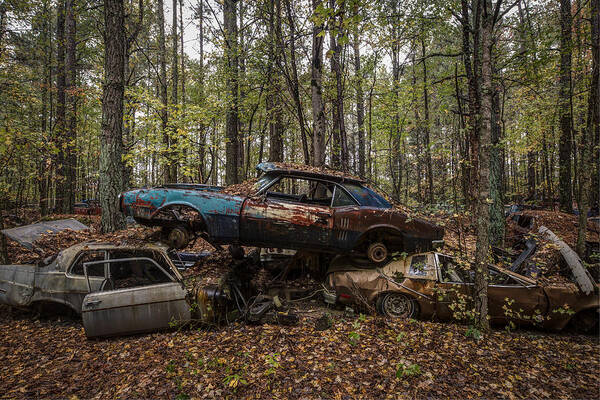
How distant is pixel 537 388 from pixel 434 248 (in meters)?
2.26

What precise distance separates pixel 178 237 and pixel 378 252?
10.9 feet

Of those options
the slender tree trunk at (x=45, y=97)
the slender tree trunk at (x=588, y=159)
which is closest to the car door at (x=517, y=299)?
the slender tree trunk at (x=588, y=159)

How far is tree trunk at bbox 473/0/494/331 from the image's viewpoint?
365 centimetres

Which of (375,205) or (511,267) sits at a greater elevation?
(375,205)

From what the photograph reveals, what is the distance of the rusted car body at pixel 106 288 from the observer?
11.6 ft

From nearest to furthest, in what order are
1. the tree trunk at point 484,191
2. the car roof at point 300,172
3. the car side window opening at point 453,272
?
the tree trunk at point 484,191
the car side window opening at point 453,272
the car roof at point 300,172

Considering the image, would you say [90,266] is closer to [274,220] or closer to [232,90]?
[274,220]

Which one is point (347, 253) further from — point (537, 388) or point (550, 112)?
point (550, 112)

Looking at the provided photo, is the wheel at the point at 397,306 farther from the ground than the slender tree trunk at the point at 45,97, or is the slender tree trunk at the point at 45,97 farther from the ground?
the slender tree trunk at the point at 45,97

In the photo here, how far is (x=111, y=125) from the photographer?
5.82 meters

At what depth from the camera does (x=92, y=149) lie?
70.5 ft

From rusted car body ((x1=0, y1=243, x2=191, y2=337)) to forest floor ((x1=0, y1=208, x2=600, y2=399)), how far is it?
26cm

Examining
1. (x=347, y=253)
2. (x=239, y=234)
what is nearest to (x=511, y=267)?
(x=347, y=253)

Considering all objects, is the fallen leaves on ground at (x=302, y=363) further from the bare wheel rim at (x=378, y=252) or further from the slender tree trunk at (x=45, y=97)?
the slender tree trunk at (x=45, y=97)
